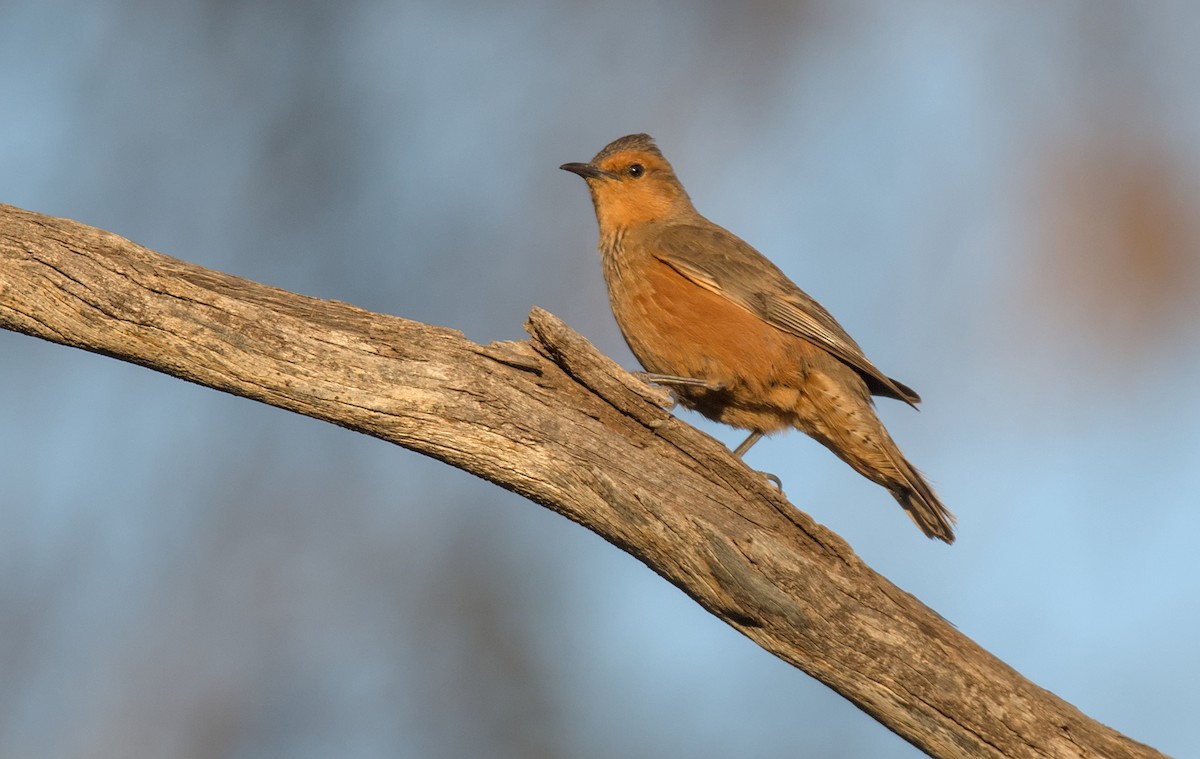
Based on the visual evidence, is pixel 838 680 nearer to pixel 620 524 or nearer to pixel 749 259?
pixel 620 524

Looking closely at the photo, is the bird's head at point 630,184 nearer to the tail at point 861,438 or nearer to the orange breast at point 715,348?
the orange breast at point 715,348

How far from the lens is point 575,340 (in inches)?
140

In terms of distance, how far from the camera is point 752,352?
514 centimetres

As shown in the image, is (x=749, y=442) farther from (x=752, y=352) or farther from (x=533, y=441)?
(x=533, y=441)

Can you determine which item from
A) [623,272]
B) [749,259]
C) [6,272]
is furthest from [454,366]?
[749,259]

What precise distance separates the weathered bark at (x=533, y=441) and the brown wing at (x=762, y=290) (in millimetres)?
1898

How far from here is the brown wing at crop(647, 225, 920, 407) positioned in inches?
211

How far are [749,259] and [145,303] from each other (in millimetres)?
3124

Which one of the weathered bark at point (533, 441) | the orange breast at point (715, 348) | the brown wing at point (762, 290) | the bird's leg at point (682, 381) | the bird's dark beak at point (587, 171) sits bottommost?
the weathered bark at point (533, 441)

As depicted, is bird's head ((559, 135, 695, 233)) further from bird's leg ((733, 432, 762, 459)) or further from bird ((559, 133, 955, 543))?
bird's leg ((733, 432, 762, 459))

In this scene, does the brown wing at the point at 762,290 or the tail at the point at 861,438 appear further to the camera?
the brown wing at the point at 762,290

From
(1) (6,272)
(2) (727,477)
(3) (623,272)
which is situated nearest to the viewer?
(1) (6,272)

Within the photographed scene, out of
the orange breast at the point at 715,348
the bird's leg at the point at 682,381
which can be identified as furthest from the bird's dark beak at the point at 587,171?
the bird's leg at the point at 682,381

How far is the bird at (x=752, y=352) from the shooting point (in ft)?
16.8
